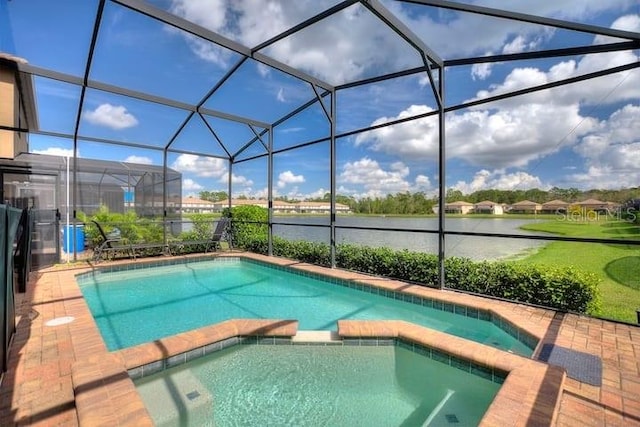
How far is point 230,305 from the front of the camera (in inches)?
195

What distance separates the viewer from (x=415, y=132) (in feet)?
28.4

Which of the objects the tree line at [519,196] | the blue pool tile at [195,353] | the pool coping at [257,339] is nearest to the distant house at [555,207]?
the tree line at [519,196]

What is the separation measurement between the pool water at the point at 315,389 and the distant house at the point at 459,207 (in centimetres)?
270

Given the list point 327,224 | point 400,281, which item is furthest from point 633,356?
point 327,224

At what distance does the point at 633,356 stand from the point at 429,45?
4370 millimetres

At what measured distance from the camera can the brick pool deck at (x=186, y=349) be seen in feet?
6.53

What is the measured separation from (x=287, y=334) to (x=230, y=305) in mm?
1860

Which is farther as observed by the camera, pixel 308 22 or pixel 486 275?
pixel 486 275

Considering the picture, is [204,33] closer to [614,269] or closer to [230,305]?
[230,305]

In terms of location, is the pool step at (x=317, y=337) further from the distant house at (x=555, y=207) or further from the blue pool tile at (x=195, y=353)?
the distant house at (x=555, y=207)

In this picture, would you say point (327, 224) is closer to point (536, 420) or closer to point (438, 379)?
point (438, 379)

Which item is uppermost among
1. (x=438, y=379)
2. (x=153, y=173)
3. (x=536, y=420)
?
(x=153, y=173)

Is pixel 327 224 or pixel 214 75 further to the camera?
pixel 327 224

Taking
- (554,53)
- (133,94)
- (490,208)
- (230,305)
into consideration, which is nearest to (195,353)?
(230,305)
